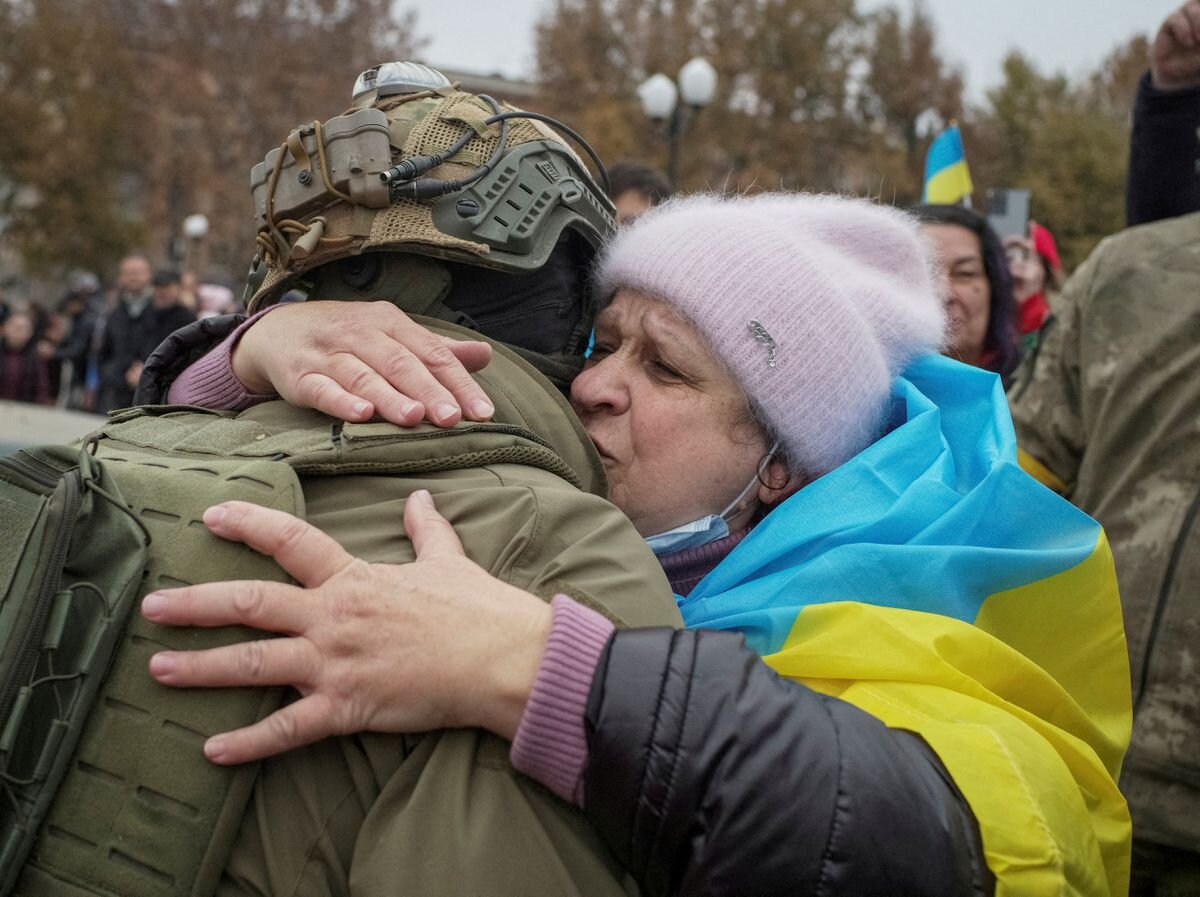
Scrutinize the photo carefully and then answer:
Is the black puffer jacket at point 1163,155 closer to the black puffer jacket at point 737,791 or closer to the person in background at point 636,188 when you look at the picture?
the person in background at point 636,188

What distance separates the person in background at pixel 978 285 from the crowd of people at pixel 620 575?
75.5 inches

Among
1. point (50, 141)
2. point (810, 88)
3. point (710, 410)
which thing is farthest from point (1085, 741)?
point (810, 88)

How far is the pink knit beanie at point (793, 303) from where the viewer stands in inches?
94.2

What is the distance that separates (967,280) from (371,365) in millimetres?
3824

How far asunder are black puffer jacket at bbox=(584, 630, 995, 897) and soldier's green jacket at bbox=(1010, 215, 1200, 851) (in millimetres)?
1665

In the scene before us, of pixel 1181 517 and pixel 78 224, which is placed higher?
pixel 1181 517

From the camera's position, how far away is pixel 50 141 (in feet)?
95.9

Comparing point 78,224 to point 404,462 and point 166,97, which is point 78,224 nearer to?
point 166,97

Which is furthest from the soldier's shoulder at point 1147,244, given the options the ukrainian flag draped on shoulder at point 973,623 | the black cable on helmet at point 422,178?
the black cable on helmet at point 422,178

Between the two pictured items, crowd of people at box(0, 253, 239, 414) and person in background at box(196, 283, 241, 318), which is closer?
person in background at box(196, 283, 241, 318)

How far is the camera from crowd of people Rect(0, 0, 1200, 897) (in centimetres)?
152

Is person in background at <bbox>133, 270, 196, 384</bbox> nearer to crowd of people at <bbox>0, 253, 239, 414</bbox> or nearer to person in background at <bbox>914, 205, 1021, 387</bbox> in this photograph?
crowd of people at <bbox>0, 253, 239, 414</bbox>

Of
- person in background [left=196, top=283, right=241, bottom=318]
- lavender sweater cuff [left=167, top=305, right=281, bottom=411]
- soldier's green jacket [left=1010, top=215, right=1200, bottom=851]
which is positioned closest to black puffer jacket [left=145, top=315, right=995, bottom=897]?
lavender sweater cuff [left=167, top=305, right=281, bottom=411]

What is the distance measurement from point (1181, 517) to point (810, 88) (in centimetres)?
3351
